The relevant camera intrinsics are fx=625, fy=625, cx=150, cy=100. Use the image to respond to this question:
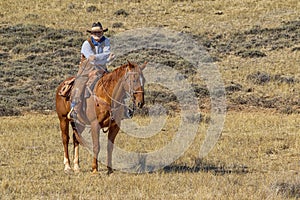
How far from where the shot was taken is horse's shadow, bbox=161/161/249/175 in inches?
414

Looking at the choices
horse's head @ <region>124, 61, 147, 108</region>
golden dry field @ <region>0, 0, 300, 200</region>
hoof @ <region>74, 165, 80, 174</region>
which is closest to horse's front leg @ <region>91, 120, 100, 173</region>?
golden dry field @ <region>0, 0, 300, 200</region>

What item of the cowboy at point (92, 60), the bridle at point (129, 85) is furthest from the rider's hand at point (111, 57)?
the bridle at point (129, 85)

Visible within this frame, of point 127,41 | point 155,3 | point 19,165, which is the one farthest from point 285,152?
point 155,3

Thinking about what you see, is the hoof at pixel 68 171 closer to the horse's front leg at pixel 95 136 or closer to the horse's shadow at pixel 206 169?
the horse's front leg at pixel 95 136

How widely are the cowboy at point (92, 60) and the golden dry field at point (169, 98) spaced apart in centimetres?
129

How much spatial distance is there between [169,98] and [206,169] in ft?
40.4

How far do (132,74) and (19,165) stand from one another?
290 centimetres

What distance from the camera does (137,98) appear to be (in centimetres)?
957

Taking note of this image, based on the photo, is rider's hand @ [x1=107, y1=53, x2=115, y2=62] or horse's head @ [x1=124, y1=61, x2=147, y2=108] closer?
horse's head @ [x1=124, y1=61, x2=147, y2=108]

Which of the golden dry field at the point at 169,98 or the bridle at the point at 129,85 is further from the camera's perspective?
the bridle at the point at 129,85

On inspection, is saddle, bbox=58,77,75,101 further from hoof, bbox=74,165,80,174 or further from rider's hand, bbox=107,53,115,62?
hoof, bbox=74,165,80,174

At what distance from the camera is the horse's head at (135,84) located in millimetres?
9539

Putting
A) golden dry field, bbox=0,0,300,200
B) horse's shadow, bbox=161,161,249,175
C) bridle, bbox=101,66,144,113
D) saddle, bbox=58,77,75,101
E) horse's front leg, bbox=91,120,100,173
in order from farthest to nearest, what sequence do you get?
saddle, bbox=58,77,75,101 < horse's shadow, bbox=161,161,249,175 < horse's front leg, bbox=91,120,100,173 < bridle, bbox=101,66,144,113 < golden dry field, bbox=0,0,300,200

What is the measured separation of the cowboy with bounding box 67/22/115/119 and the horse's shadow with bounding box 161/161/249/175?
6.30 feet
